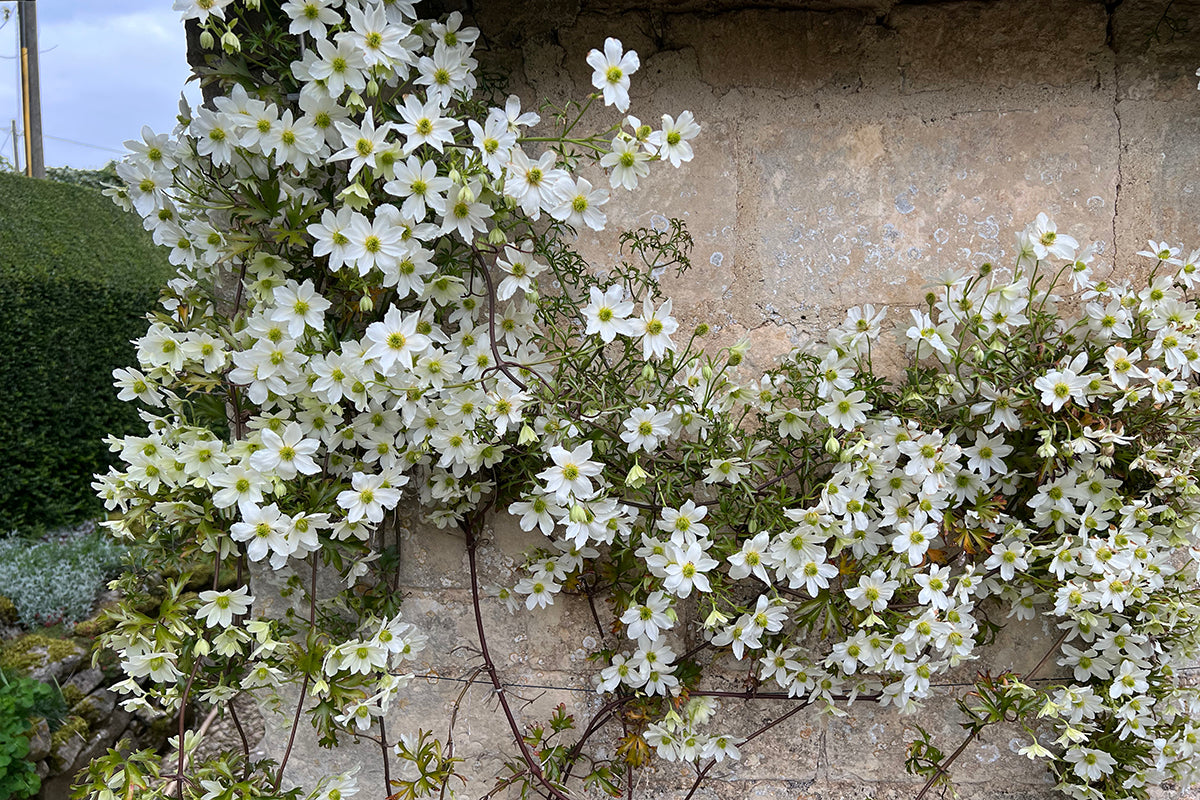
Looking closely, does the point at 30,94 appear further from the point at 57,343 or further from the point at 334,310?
the point at 334,310

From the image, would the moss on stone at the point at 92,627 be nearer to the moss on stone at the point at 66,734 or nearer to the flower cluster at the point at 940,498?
the moss on stone at the point at 66,734

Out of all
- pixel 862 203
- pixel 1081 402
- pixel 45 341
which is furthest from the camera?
pixel 45 341

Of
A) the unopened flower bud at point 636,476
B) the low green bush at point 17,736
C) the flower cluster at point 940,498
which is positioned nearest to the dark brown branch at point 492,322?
the flower cluster at point 940,498

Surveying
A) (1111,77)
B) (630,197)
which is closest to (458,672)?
(630,197)

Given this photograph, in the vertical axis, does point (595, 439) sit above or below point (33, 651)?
above

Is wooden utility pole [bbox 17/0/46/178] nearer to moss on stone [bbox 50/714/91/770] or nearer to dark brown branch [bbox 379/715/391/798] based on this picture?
moss on stone [bbox 50/714/91/770]

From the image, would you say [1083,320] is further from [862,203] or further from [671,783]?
[671,783]

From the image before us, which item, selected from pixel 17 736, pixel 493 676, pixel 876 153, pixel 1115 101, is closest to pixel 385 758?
pixel 493 676
